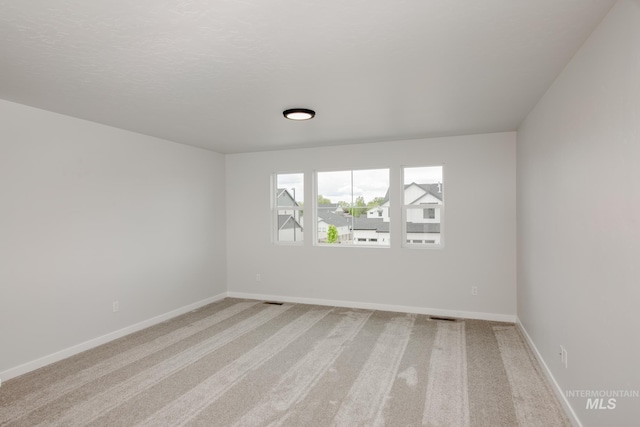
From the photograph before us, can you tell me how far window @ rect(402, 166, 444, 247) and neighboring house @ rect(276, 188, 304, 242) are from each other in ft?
5.72

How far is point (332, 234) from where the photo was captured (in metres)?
5.75

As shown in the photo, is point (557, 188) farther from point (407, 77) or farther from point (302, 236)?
point (302, 236)

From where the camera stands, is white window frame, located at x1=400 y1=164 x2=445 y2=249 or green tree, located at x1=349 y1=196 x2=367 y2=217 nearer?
white window frame, located at x1=400 y1=164 x2=445 y2=249

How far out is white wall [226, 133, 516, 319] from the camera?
475cm

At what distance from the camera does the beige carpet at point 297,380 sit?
8.41 ft

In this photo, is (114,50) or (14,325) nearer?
(114,50)

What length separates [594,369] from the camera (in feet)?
6.80

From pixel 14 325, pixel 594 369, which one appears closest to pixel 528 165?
pixel 594 369

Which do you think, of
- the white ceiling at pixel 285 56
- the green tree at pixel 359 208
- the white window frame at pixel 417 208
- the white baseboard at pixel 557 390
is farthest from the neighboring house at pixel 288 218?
the white baseboard at pixel 557 390

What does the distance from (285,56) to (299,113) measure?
1.20 metres

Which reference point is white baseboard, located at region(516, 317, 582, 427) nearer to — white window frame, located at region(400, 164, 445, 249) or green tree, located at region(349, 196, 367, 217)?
white window frame, located at region(400, 164, 445, 249)

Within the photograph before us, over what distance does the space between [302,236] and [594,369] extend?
170 inches

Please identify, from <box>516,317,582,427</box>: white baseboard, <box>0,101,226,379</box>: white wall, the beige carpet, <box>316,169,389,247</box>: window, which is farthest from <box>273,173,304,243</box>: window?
<box>516,317,582,427</box>: white baseboard

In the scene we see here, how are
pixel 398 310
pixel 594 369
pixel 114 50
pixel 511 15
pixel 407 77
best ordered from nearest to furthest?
1. pixel 511 15
2. pixel 594 369
3. pixel 114 50
4. pixel 407 77
5. pixel 398 310
